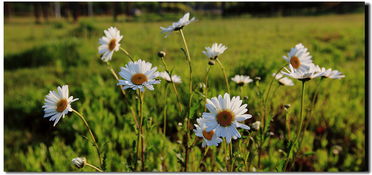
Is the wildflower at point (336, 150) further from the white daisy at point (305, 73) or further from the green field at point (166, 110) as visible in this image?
the white daisy at point (305, 73)

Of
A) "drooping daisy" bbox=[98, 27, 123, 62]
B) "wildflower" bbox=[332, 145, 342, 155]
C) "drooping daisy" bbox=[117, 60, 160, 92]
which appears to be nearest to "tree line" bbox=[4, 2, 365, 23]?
"wildflower" bbox=[332, 145, 342, 155]

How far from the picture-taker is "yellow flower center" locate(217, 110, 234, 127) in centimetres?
61

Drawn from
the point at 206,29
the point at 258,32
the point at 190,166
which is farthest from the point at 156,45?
the point at 190,166

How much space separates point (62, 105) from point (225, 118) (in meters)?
0.35

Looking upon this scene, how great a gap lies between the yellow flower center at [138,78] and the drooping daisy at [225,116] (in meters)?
0.15

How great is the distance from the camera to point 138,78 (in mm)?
667

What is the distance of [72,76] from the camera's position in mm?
2334

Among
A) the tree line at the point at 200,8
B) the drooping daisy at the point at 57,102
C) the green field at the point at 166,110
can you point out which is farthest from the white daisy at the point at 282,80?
the tree line at the point at 200,8

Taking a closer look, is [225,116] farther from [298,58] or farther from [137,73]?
[298,58]

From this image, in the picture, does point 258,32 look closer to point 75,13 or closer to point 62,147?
point 75,13

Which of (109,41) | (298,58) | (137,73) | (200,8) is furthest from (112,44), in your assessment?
(200,8)

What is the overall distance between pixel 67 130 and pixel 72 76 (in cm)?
84

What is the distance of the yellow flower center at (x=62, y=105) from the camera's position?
66cm

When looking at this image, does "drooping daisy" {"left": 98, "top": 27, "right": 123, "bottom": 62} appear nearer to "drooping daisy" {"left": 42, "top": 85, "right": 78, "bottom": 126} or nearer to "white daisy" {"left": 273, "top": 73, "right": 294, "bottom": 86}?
"drooping daisy" {"left": 42, "top": 85, "right": 78, "bottom": 126}
